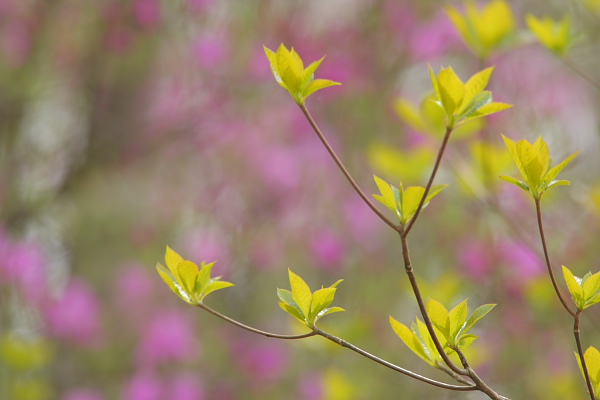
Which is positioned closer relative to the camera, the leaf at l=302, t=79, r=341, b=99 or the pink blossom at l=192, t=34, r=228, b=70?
the leaf at l=302, t=79, r=341, b=99

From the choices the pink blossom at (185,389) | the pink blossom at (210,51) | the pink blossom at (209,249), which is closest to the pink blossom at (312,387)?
the pink blossom at (185,389)

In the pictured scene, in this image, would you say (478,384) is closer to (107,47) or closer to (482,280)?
(482,280)

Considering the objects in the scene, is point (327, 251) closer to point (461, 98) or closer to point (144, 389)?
point (144, 389)

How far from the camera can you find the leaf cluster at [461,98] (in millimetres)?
445

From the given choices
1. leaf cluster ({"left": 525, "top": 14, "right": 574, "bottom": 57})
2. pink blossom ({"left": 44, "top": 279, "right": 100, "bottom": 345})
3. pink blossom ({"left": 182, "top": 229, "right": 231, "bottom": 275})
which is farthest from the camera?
pink blossom ({"left": 182, "top": 229, "right": 231, "bottom": 275})

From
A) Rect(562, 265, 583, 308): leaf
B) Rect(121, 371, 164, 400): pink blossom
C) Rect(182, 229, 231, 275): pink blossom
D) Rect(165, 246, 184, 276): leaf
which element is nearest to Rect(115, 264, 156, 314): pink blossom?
Rect(182, 229, 231, 275): pink blossom

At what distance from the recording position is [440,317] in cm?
44

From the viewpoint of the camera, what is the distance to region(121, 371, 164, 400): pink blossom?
1.62 metres

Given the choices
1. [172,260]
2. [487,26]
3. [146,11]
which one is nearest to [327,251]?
[146,11]

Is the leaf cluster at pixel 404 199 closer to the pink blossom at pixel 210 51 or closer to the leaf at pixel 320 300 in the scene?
the leaf at pixel 320 300

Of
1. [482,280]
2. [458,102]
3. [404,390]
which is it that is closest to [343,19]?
[482,280]

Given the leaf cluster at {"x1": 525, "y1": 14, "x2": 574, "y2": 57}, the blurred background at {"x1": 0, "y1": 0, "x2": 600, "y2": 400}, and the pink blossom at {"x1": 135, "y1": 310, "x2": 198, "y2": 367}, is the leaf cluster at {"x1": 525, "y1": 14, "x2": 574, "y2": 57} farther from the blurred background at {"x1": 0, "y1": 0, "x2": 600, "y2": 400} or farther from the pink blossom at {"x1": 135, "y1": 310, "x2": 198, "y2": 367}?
the pink blossom at {"x1": 135, "y1": 310, "x2": 198, "y2": 367}

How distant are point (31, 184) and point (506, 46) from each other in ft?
4.01

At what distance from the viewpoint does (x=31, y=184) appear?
171cm
